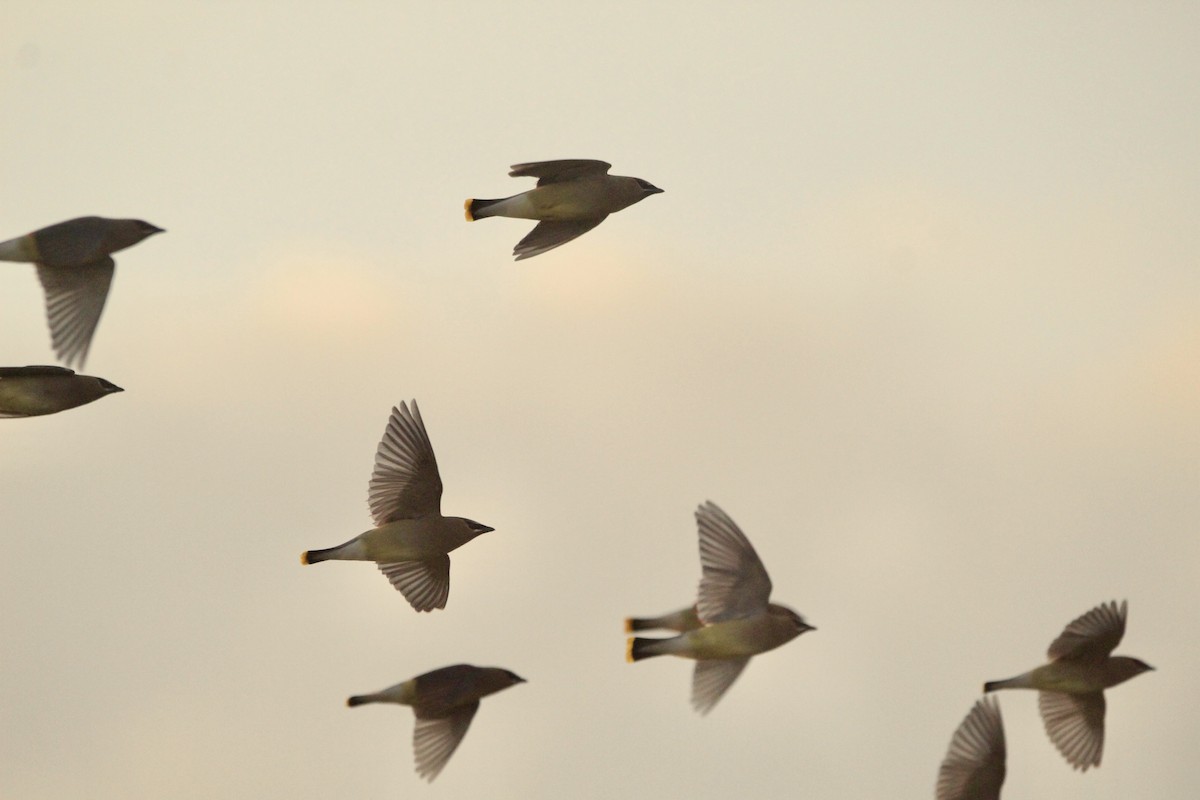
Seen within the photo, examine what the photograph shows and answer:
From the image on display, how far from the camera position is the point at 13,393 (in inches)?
401

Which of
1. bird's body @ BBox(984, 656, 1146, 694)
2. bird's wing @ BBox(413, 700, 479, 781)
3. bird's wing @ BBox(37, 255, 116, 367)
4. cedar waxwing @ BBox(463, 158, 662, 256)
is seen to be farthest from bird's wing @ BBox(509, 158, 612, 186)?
bird's body @ BBox(984, 656, 1146, 694)

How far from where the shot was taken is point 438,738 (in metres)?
11.3

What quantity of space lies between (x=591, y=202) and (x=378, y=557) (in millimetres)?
2612

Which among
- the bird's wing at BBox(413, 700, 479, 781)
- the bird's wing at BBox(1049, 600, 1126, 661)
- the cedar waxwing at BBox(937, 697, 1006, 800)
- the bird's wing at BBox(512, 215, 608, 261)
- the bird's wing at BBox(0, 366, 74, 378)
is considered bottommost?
the bird's wing at BBox(413, 700, 479, 781)

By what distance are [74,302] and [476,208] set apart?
2.50 m

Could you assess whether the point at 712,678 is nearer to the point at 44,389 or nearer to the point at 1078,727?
the point at 1078,727

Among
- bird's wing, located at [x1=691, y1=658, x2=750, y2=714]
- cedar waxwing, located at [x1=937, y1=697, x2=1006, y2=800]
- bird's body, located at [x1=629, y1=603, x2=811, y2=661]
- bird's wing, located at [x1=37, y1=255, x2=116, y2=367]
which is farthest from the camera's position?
cedar waxwing, located at [x1=937, y1=697, x2=1006, y2=800]

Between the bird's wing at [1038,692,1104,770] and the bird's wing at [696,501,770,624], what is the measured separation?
2.17 meters

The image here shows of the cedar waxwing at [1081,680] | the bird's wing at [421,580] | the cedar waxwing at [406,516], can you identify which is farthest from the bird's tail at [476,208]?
the cedar waxwing at [1081,680]

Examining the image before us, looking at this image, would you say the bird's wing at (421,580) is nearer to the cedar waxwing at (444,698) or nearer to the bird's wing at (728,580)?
the cedar waxwing at (444,698)

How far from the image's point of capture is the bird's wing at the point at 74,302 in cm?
1038

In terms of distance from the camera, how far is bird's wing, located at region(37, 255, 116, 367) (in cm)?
1038

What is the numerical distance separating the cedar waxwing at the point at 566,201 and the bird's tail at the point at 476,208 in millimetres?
84

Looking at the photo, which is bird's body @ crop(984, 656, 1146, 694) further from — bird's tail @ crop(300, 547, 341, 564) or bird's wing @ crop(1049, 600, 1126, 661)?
bird's tail @ crop(300, 547, 341, 564)
